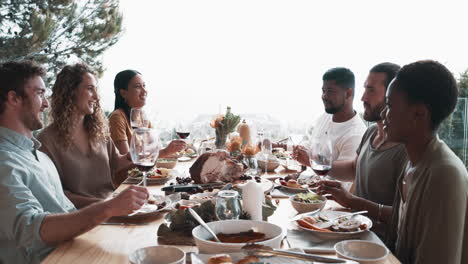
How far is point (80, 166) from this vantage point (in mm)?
2254

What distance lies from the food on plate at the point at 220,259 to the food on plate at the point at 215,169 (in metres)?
1.25

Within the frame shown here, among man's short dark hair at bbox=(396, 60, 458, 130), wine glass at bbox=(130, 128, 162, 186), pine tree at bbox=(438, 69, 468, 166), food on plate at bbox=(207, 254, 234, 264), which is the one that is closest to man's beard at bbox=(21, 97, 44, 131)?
wine glass at bbox=(130, 128, 162, 186)

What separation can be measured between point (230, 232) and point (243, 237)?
0.17ft

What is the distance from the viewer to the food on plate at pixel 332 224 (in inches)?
53.6

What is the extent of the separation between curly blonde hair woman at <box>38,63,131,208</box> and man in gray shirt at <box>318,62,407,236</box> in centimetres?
131

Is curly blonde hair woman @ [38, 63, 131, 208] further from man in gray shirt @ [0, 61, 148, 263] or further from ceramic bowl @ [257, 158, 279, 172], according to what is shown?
ceramic bowl @ [257, 158, 279, 172]

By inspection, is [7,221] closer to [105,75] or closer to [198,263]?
[198,263]

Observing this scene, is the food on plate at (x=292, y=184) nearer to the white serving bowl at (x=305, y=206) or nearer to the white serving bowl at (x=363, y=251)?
the white serving bowl at (x=305, y=206)

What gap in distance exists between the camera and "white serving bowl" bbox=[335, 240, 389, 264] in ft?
3.36

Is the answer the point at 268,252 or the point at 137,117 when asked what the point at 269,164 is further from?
the point at 268,252

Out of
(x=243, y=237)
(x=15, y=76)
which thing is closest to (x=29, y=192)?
(x=15, y=76)

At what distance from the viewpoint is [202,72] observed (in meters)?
6.58

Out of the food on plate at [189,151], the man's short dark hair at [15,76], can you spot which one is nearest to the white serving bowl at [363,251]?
the man's short dark hair at [15,76]

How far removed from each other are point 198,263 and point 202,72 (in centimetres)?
583
